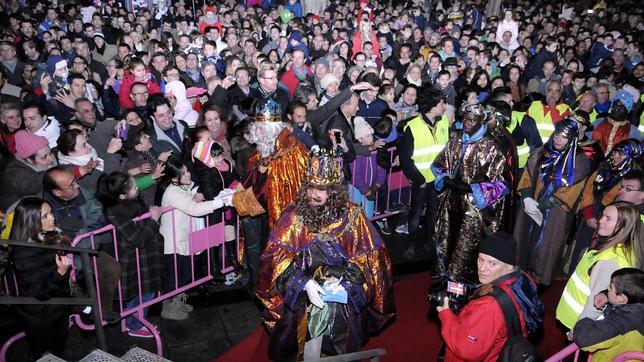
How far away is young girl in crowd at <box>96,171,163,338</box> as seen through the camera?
16.1 feet

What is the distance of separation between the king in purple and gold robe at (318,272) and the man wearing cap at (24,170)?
2.58 metres

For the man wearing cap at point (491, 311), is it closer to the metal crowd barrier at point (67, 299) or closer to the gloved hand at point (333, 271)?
the gloved hand at point (333, 271)

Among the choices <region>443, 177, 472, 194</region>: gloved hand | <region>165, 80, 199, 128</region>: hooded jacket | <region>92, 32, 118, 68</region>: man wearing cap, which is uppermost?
<region>92, 32, 118, 68</region>: man wearing cap

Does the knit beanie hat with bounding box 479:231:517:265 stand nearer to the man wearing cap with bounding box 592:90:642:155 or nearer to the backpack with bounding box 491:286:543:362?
the backpack with bounding box 491:286:543:362

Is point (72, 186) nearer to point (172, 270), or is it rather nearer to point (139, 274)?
point (139, 274)

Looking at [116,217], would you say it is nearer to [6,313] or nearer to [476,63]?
[6,313]

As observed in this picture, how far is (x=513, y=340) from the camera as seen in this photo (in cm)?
313

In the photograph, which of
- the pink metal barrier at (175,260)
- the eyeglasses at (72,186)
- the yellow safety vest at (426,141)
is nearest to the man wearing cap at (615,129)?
the yellow safety vest at (426,141)

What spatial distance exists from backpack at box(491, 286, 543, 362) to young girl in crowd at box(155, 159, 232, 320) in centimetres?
295

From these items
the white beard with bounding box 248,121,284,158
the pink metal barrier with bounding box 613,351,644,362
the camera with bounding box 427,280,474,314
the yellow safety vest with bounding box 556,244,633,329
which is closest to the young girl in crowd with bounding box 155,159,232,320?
the white beard with bounding box 248,121,284,158

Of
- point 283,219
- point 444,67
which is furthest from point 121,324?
point 444,67

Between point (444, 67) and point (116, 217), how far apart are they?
7467 mm

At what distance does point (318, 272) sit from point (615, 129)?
18.1ft

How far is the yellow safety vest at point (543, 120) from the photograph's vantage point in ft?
25.7
